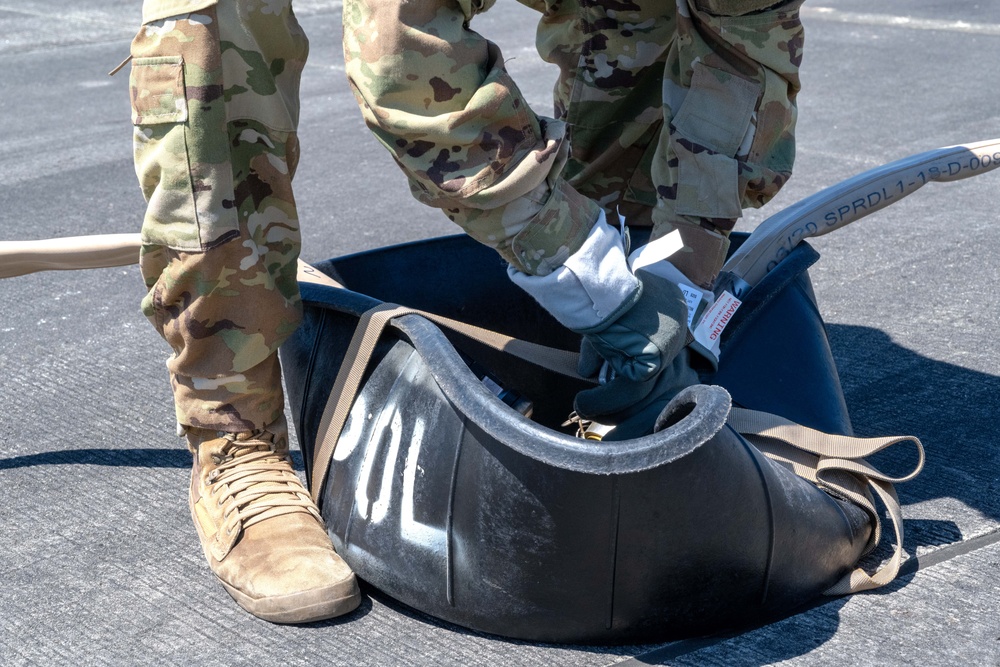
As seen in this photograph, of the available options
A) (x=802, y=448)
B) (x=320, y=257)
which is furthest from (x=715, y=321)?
(x=320, y=257)

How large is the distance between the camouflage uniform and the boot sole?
1.01ft

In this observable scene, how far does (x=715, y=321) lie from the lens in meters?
1.80

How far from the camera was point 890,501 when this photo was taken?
1.62 meters

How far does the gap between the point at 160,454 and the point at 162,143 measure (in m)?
0.65

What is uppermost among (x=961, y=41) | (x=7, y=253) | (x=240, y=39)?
(x=240, y=39)

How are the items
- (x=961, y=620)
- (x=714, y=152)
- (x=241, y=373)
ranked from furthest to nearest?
(x=714, y=152) < (x=241, y=373) < (x=961, y=620)

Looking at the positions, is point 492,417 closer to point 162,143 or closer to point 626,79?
point 162,143

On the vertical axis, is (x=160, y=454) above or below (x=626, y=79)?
below

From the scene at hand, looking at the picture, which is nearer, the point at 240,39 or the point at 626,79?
the point at 240,39

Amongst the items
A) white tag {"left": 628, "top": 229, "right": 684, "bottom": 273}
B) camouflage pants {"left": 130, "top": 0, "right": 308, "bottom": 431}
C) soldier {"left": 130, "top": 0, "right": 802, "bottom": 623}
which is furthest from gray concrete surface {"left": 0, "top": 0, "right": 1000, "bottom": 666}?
white tag {"left": 628, "top": 229, "right": 684, "bottom": 273}

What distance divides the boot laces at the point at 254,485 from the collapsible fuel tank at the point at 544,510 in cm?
5

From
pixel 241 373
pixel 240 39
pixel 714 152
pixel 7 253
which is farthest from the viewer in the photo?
pixel 7 253

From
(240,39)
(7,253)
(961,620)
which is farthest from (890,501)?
(7,253)

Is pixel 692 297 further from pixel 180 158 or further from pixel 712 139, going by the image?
pixel 180 158
